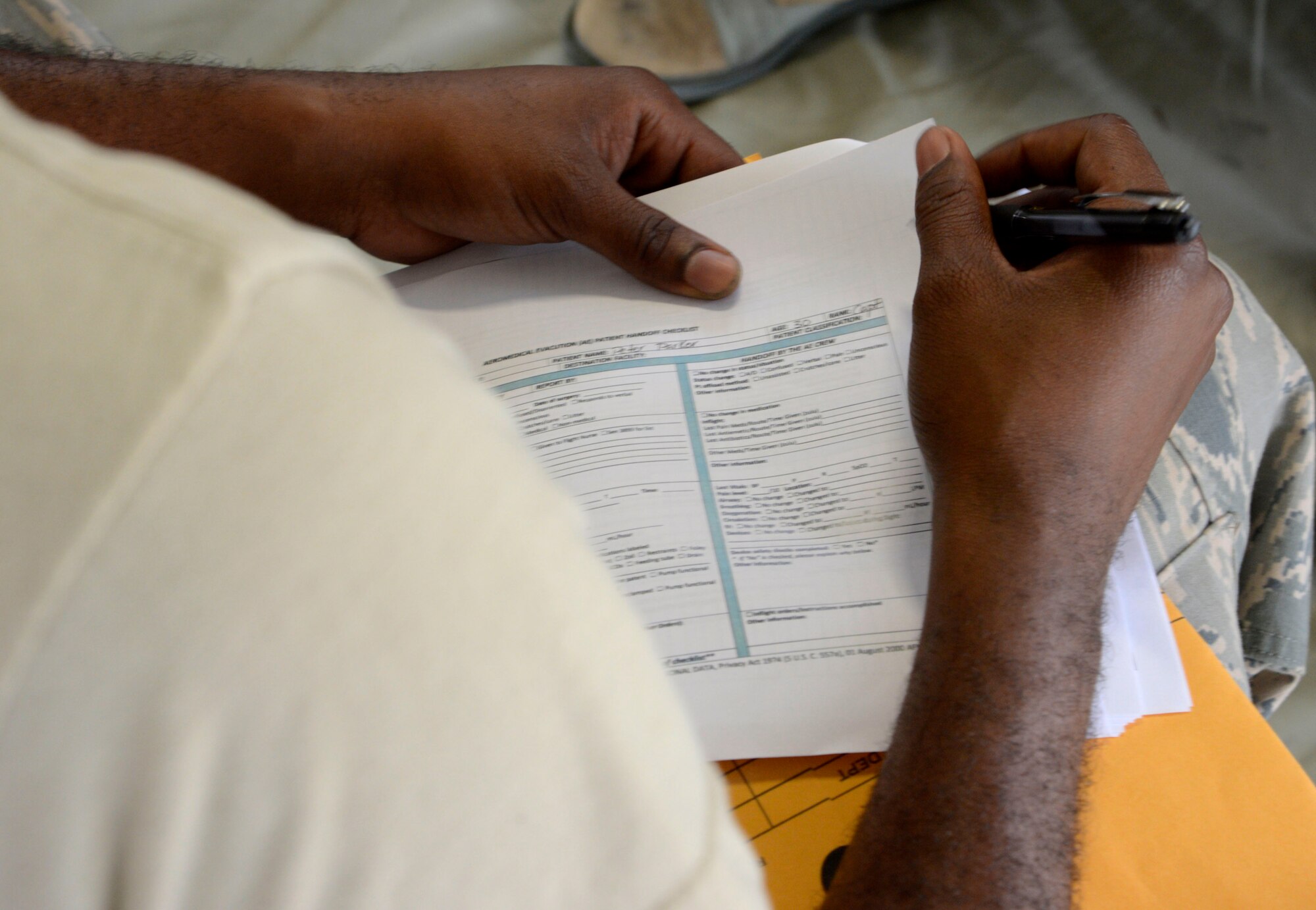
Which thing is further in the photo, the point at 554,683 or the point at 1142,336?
the point at 1142,336

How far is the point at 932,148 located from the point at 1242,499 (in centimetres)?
36

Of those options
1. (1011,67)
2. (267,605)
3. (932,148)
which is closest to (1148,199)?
(932,148)

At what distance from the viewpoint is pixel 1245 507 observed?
63cm

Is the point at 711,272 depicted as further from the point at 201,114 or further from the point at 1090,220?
the point at 201,114

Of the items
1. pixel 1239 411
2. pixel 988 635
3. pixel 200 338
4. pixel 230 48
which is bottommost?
pixel 1239 411

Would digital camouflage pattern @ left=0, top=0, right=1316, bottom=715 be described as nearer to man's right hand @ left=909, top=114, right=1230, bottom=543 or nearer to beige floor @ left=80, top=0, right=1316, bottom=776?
man's right hand @ left=909, top=114, right=1230, bottom=543

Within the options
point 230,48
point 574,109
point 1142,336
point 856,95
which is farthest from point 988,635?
point 230,48

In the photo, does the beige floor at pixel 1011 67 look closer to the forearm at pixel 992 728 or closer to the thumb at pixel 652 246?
the thumb at pixel 652 246

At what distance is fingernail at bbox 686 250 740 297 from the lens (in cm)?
56

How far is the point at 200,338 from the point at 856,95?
1.14 metres

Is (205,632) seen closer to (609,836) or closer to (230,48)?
(609,836)

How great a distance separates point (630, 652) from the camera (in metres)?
0.19

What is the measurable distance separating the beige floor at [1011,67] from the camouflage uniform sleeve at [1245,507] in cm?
45

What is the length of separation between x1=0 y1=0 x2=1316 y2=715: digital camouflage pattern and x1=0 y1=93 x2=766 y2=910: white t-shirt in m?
0.47
